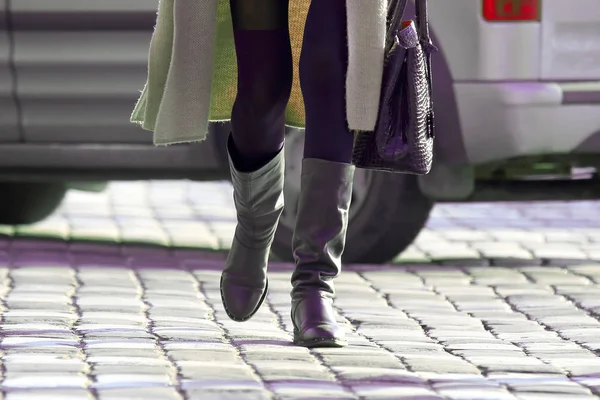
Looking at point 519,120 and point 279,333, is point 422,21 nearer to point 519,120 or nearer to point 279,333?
point 279,333

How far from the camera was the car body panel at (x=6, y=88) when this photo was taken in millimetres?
6449

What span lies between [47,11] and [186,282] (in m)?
1.27

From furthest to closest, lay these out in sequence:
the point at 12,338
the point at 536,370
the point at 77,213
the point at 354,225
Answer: the point at 77,213 → the point at 354,225 → the point at 12,338 → the point at 536,370

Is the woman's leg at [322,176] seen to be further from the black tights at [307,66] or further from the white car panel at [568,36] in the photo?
the white car panel at [568,36]

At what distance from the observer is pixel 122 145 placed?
6.49 meters

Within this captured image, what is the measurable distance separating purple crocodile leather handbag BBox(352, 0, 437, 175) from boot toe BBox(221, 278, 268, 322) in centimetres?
53

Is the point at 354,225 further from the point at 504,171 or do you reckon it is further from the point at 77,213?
the point at 77,213

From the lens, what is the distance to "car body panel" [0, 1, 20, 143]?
21.2 ft

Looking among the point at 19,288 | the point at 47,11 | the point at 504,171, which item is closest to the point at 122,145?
the point at 47,11

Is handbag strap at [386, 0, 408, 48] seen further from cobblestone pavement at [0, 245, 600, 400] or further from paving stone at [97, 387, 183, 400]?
paving stone at [97, 387, 183, 400]

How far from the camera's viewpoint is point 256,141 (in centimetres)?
443

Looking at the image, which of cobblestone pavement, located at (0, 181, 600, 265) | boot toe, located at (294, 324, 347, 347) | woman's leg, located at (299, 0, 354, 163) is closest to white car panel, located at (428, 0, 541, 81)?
cobblestone pavement, located at (0, 181, 600, 265)

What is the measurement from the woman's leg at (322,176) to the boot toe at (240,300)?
0.21 m

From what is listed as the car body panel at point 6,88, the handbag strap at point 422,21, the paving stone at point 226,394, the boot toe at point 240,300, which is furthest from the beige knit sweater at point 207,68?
the car body panel at point 6,88
